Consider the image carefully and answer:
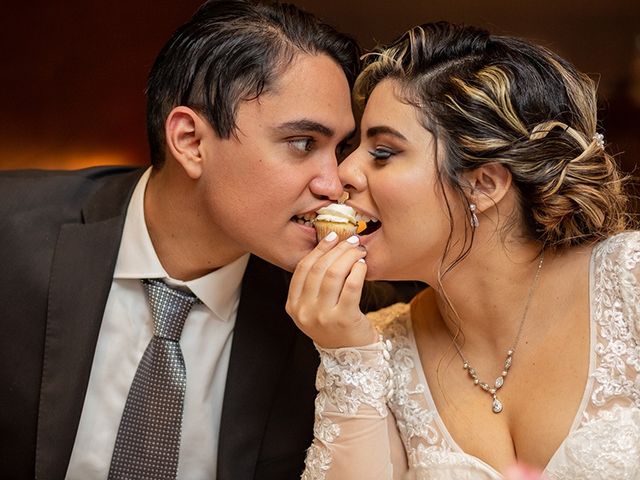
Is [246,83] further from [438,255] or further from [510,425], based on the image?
[510,425]

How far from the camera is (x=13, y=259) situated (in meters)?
2.18

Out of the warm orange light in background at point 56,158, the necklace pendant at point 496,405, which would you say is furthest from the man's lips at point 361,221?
the warm orange light in background at point 56,158

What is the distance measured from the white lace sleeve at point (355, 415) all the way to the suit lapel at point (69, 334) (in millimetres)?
642

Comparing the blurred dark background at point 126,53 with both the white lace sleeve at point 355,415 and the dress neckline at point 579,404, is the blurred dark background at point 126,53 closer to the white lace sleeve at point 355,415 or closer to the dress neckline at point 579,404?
the dress neckline at point 579,404

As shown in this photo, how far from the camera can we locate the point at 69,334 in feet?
7.00

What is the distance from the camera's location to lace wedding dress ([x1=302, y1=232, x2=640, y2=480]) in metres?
1.80

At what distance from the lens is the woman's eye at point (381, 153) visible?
194 cm

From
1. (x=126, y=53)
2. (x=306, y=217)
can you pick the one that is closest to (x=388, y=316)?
(x=306, y=217)

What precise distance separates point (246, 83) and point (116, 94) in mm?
1005

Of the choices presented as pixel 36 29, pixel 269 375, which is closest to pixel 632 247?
pixel 269 375

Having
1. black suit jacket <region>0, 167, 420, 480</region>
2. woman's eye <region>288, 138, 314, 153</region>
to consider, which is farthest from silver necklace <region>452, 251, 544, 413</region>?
woman's eye <region>288, 138, 314, 153</region>

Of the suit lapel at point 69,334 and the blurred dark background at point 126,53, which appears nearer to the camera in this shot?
the suit lapel at point 69,334

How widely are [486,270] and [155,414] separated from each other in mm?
920

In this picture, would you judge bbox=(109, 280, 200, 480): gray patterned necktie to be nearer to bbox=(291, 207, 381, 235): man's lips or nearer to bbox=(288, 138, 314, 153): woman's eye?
bbox=(291, 207, 381, 235): man's lips
